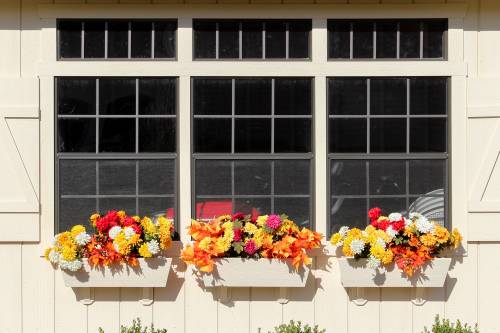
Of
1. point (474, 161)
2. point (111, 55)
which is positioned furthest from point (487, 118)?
point (111, 55)

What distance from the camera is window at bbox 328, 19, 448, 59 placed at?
5934mm

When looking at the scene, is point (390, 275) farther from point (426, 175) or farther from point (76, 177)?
point (76, 177)

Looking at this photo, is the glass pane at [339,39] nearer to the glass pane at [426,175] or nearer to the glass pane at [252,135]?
the glass pane at [252,135]

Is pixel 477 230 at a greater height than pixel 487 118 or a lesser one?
lesser

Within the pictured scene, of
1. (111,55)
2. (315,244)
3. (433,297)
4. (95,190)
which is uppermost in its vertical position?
(111,55)

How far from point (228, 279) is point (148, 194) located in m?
0.87

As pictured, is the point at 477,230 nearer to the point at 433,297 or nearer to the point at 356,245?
the point at 433,297

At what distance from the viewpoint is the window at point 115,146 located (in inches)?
231

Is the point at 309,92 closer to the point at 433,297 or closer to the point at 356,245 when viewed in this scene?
the point at 356,245

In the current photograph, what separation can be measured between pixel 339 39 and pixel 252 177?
1.21 meters

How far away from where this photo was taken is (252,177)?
591 cm

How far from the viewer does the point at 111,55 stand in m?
5.90

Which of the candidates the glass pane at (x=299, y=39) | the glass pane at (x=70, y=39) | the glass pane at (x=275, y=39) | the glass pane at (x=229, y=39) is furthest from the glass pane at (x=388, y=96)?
the glass pane at (x=70, y=39)

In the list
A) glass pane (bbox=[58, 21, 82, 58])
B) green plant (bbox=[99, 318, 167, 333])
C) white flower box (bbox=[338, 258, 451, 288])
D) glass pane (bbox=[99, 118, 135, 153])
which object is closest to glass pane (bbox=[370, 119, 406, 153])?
white flower box (bbox=[338, 258, 451, 288])
